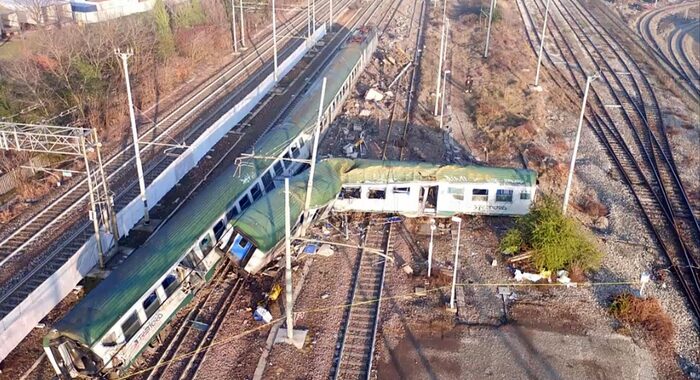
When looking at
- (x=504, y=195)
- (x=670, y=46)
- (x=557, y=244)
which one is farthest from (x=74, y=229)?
(x=670, y=46)

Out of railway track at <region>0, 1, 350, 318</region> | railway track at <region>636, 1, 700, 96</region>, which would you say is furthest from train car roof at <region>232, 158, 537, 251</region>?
Answer: railway track at <region>636, 1, 700, 96</region>

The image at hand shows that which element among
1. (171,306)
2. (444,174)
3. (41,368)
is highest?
(444,174)

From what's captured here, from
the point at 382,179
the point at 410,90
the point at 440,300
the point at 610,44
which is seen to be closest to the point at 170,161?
the point at 382,179

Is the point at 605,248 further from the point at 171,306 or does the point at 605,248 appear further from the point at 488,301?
the point at 171,306

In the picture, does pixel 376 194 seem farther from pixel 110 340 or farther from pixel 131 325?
pixel 110 340

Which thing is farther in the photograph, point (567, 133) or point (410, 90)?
point (410, 90)

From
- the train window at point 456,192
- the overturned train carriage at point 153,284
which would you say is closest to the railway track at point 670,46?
the train window at point 456,192
